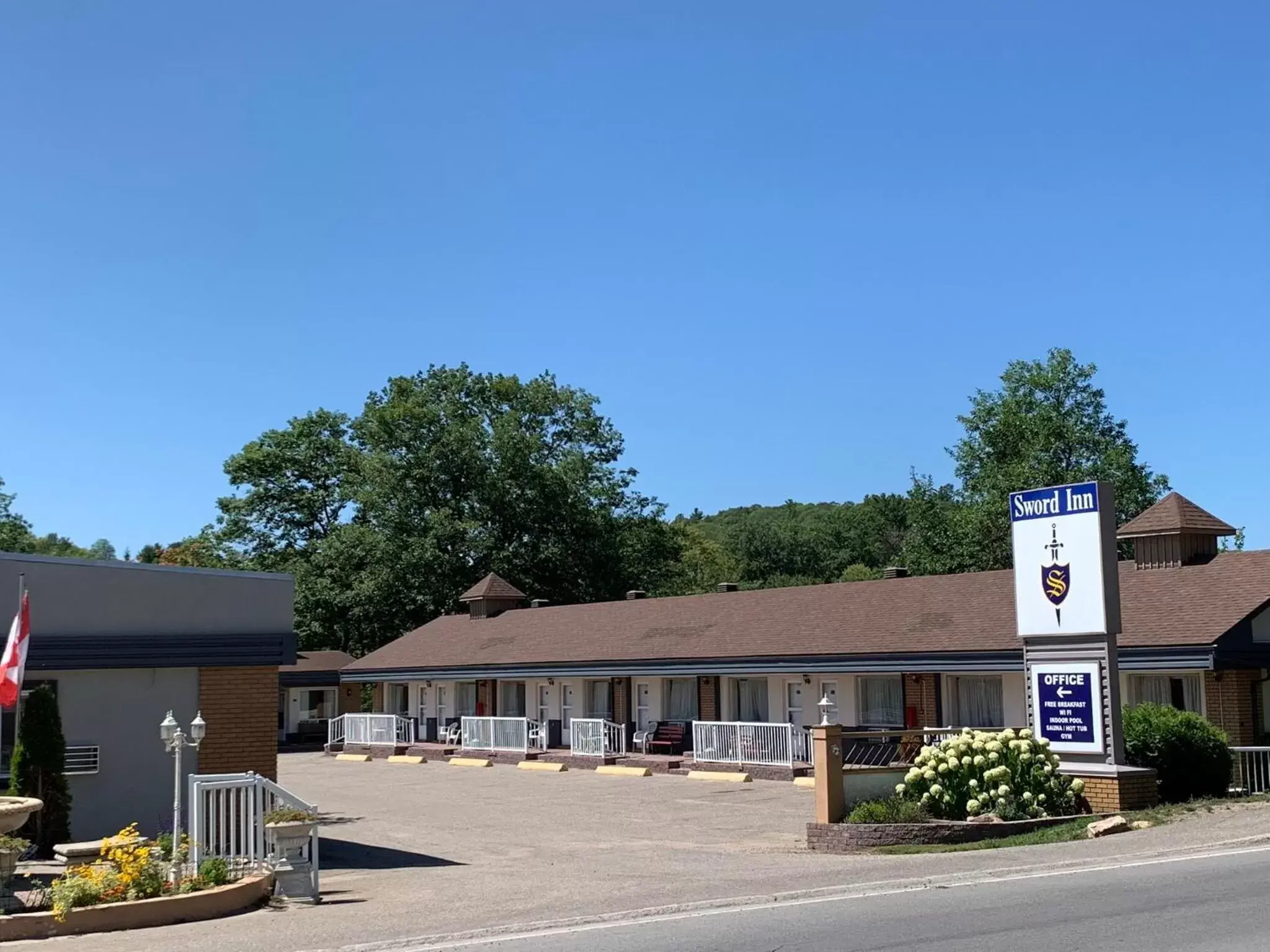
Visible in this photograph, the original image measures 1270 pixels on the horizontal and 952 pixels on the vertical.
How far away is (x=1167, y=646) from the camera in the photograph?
2586cm

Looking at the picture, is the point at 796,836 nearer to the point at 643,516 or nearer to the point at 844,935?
the point at 844,935

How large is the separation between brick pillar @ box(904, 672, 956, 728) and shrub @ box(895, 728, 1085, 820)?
1112cm

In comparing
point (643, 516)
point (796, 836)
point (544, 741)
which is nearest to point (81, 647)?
point (796, 836)

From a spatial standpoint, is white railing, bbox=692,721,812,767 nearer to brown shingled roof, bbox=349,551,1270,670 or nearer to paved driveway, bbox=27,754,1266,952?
paved driveway, bbox=27,754,1266,952

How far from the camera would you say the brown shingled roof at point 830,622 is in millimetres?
27594

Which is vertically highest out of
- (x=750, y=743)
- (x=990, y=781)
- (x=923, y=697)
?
(x=923, y=697)

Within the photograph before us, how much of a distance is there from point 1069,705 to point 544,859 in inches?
→ 341

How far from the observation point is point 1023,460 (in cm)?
6203

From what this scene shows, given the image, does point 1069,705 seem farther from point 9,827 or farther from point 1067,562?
point 9,827

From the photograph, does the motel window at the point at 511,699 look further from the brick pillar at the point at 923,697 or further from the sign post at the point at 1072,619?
the sign post at the point at 1072,619

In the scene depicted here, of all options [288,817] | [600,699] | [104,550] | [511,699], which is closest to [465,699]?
[511,699]

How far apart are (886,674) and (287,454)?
46.4 metres

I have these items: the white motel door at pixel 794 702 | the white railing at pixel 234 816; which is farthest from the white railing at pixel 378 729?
the white railing at pixel 234 816

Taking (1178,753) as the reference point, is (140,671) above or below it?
above
